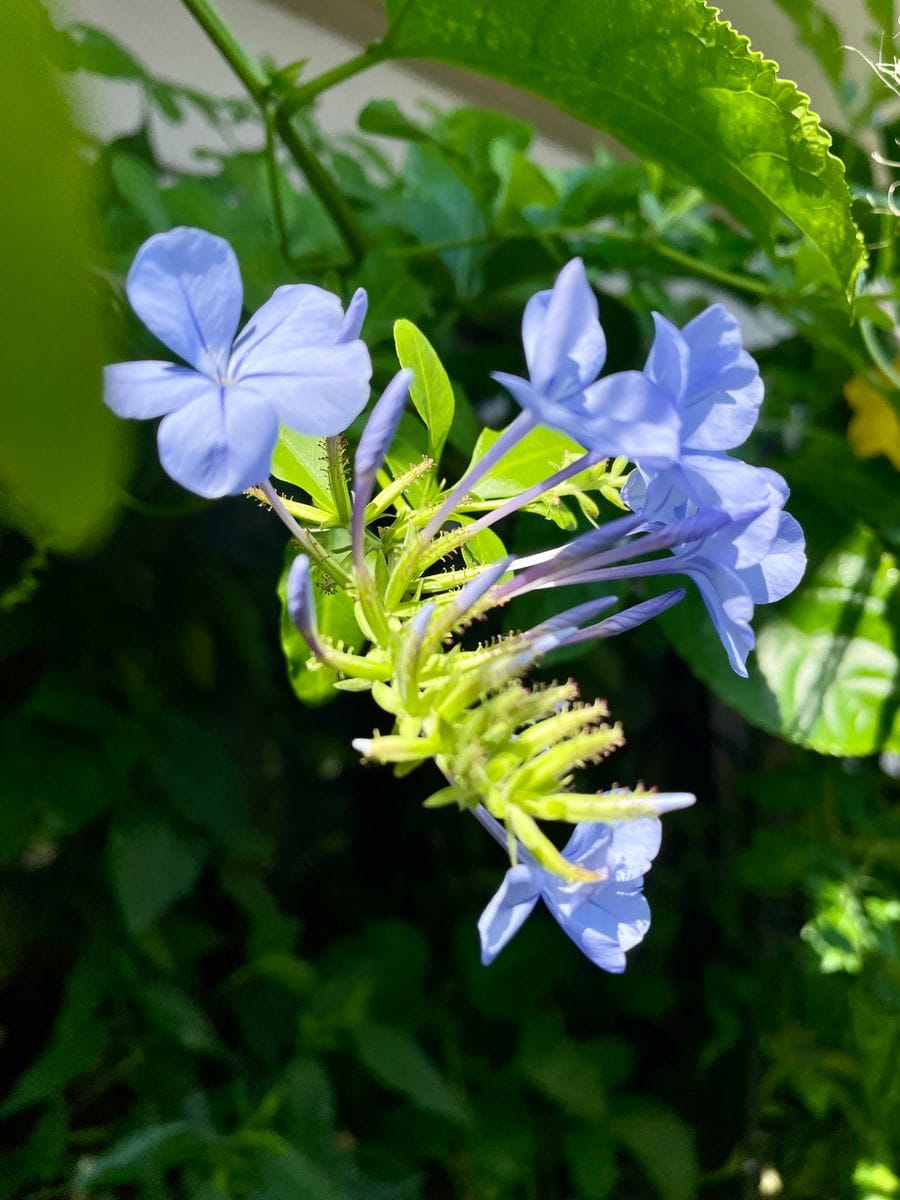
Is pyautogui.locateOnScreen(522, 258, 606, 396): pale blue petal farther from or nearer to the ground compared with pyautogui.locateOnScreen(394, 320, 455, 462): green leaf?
farther from the ground

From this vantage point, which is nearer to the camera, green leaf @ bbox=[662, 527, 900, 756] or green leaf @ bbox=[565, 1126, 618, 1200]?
green leaf @ bbox=[662, 527, 900, 756]

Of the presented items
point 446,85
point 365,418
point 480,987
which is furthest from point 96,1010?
point 446,85

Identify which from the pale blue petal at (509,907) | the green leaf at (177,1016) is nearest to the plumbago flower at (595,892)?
the pale blue petal at (509,907)

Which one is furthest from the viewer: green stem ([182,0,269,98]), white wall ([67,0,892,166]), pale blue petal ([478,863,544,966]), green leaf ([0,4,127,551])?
white wall ([67,0,892,166])

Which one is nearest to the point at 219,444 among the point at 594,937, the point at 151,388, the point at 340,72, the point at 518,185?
the point at 151,388

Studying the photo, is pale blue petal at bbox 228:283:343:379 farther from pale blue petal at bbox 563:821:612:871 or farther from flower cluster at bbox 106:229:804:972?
pale blue petal at bbox 563:821:612:871

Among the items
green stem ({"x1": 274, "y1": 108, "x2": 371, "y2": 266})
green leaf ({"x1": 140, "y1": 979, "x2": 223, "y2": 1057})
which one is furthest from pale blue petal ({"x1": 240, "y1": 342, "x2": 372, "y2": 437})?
green leaf ({"x1": 140, "y1": 979, "x2": 223, "y2": 1057})

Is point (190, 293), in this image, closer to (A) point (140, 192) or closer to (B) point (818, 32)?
(A) point (140, 192)
